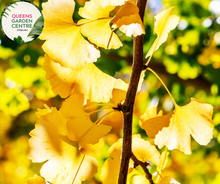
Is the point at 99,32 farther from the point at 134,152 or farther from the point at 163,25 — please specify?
the point at 134,152

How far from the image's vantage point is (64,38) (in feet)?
1.07

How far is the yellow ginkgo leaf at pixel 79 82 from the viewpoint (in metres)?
0.33

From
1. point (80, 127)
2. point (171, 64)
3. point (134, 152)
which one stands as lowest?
point (171, 64)

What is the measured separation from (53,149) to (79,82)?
0.31 ft

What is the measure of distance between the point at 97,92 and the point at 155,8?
91cm

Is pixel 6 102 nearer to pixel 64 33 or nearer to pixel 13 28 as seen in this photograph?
pixel 13 28

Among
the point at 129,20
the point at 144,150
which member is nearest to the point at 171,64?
the point at 144,150

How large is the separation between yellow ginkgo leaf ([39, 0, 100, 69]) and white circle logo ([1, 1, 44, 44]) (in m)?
0.15

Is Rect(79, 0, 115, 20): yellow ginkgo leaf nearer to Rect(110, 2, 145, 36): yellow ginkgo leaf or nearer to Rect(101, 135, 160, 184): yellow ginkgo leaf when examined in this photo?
Rect(110, 2, 145, 36): yellow ginkgo leaf

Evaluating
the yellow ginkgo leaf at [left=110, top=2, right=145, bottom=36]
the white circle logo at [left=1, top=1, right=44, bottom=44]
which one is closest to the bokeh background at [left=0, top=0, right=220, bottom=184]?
the white circle logo at [left=1, top=1, right=44, bottom=44]

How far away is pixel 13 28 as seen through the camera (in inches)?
19.6

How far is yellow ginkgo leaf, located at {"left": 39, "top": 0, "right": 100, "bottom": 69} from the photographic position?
31cm

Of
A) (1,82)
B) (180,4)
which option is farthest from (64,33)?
(1,82)

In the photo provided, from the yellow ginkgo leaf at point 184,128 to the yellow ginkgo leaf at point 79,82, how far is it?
0.25ft
